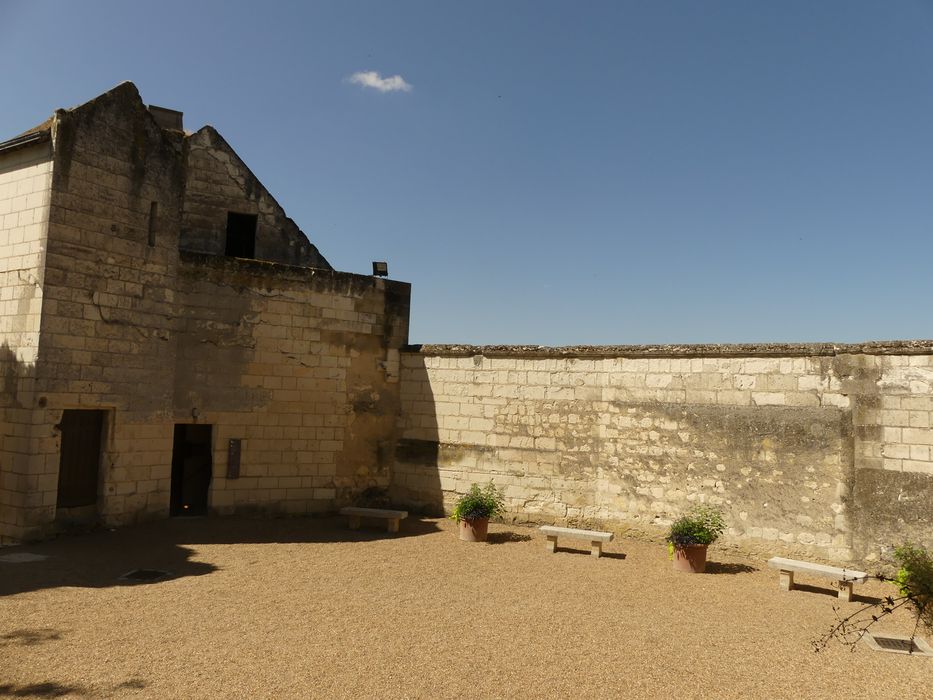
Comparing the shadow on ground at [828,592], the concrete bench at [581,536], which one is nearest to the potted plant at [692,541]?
the concrete bench at [581,536]

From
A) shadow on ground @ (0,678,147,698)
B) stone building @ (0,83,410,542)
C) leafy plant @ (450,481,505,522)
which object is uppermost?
stone building @ (0,83,410,542)

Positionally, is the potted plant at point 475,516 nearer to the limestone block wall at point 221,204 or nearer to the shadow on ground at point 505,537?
the shadow on ground at point 505,537

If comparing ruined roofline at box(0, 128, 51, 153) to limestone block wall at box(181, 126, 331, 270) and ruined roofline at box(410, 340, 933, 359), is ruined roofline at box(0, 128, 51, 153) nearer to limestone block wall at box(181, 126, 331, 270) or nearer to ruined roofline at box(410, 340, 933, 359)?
limestone block wall at box(181, 126, 331, 270)

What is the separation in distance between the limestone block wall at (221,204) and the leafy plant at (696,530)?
9089 mm

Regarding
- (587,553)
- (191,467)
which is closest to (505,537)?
(587,553)

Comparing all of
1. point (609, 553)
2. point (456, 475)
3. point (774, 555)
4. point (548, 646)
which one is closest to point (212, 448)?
point (456, 475)

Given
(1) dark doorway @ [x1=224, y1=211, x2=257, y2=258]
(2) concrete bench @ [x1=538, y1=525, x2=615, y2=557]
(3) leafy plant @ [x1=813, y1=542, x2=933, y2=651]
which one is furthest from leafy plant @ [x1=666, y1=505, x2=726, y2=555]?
(1) dark doorway @ [x1=224, y1=211, x2=257, y2=258]

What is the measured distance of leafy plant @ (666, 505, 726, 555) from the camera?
8.17m

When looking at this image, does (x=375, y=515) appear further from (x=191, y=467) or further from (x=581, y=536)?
(x=191, y=467)

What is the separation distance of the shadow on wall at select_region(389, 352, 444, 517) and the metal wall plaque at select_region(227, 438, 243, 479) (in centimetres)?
274

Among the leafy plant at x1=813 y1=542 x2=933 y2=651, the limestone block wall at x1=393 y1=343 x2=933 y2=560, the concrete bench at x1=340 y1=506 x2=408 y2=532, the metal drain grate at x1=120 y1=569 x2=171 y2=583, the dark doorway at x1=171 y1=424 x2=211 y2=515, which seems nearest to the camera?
the leafy plant at x1=813 y1=542 x2=933 y2=651

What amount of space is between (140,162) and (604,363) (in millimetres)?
7501

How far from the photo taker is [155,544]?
8680mm

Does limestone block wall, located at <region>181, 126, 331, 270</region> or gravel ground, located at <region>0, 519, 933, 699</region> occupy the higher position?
limestone block wall, located at <region>181, 126, 331, 270</region>
